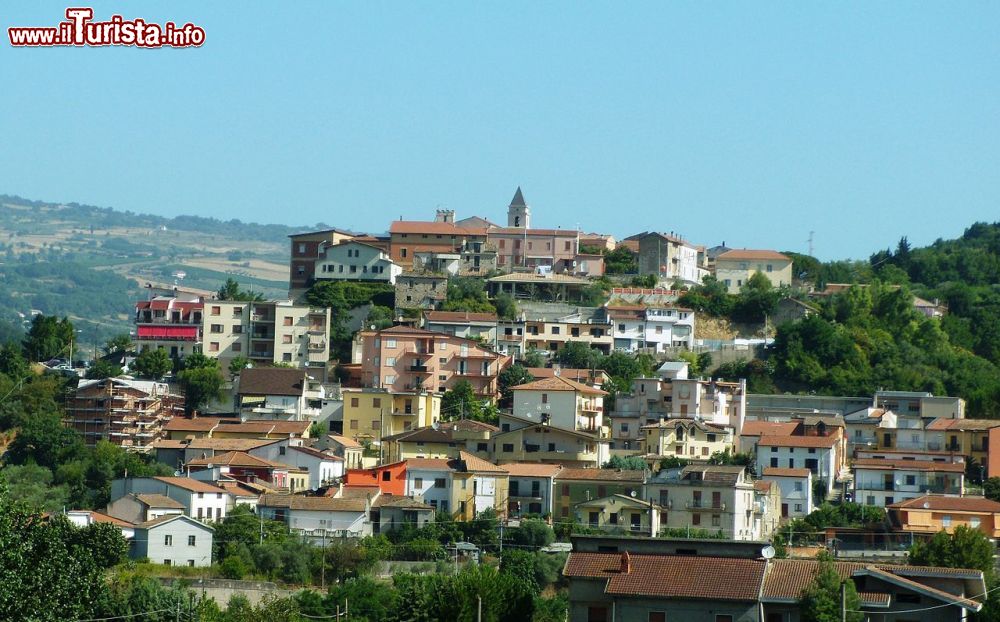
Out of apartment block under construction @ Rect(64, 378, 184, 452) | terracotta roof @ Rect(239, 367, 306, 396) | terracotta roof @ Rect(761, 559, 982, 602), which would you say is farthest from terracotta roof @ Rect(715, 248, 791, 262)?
terracotta roof @ Rect(761, 559, 982, 602)

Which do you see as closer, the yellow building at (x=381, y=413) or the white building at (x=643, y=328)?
the yellow building at (x=381, y=413)

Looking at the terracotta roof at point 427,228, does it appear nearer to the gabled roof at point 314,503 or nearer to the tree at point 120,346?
the tree at point 120,346

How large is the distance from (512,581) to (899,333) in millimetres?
40441

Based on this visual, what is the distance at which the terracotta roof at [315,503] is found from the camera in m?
52.7

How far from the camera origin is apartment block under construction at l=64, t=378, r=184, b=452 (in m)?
64.3

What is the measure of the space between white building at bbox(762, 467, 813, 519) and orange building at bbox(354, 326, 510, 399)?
14.5m

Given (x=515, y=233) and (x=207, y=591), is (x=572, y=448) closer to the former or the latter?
(x=207, y=591)

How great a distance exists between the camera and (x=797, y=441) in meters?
60.4

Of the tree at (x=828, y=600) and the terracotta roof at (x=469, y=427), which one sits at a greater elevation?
the terracotta roof at (x=469, y=427)

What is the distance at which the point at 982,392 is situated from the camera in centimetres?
6906

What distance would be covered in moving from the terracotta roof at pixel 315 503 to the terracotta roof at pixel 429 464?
285 cm

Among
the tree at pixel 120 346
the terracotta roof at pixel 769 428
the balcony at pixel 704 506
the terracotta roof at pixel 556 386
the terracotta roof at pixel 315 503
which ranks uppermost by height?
the tree at pixel 120 346

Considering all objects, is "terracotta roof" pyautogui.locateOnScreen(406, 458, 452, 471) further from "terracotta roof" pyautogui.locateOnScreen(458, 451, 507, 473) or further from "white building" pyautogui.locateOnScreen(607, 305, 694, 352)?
"white building" pyautogui.locateOnScreen(607, 305, 694, 352)

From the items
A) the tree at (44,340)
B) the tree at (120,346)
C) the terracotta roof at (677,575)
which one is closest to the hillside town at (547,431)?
the terracotta roof at (677,575)
